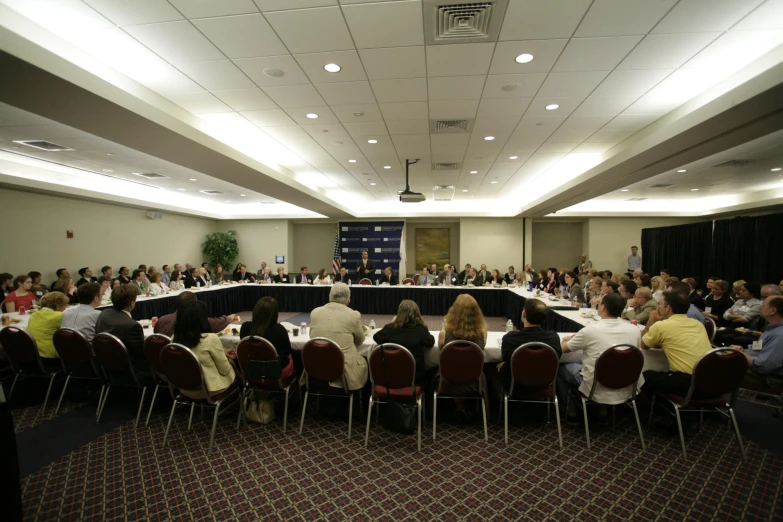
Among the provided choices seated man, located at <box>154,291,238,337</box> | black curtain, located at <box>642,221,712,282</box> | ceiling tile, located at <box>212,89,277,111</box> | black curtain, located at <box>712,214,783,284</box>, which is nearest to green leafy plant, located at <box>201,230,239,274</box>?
ceiling tile, located at <box>212,89,277,111</box>

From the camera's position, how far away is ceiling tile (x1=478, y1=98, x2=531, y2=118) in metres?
4.21

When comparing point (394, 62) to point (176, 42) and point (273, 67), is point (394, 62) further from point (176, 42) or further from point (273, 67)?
point (176, 42)

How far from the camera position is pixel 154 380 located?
10.9 feet

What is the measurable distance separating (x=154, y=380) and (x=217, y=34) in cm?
307

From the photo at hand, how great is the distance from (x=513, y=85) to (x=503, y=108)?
2.05 ft

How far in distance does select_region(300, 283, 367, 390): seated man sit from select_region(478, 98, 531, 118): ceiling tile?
116 inches

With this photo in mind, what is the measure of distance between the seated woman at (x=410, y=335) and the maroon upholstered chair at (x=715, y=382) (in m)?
1.97

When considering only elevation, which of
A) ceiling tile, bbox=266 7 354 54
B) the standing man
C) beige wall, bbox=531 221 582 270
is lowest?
the standing man

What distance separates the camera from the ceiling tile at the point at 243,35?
2.75 meters

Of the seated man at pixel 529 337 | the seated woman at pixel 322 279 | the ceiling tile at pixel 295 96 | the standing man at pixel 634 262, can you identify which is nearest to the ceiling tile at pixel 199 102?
the ceiling tile at pixel 295 96

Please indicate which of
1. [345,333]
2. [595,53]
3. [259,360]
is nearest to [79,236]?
[259,360]

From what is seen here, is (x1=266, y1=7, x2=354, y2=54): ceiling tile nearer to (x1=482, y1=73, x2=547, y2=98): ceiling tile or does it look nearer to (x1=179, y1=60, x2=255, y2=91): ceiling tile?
(x1=179, y1=60, x2=255, y2=91): ceiling tile

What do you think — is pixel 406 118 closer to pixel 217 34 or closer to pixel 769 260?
pixel 217 34

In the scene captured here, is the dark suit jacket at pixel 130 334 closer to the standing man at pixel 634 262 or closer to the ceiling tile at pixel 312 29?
the ceiling tile at pixel 312 29
